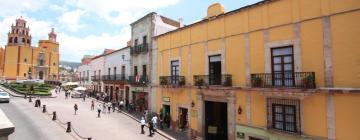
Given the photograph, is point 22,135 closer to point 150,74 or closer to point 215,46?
point 150,74

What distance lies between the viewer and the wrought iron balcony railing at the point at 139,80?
24.0 metres

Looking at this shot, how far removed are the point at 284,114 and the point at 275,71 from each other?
220 cm

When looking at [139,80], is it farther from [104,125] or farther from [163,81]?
[104,125]

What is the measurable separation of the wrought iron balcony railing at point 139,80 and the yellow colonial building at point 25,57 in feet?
174

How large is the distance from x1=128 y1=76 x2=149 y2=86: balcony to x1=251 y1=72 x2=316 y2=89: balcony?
42.1 feet

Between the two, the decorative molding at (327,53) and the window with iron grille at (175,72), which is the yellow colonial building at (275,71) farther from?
the window with iron grille at (175,72)

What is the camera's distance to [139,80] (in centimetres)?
2480

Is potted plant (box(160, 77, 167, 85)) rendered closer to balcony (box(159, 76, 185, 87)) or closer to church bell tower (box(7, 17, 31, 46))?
balcony (box(159, 76, 185, 87))

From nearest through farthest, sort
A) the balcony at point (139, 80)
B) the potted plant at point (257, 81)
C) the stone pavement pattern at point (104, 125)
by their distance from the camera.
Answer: the potted plant at point (257, 81)
the stone pavement pattern at point (104, 125)
the balcony at point (139, 80)

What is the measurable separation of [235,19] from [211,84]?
4390 millimetres

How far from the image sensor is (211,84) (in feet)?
53.2

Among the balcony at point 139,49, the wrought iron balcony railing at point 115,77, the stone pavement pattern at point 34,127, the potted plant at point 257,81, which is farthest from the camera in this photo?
the wrought iron balcony railing at point 115,77

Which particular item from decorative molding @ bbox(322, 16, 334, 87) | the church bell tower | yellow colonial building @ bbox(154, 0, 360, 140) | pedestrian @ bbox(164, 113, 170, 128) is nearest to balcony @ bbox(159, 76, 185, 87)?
yellow colonial building @ bbox(154, 0, 360, 140)

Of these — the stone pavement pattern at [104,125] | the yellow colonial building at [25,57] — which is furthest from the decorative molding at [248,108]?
the yellow colonial building at [25,57]
